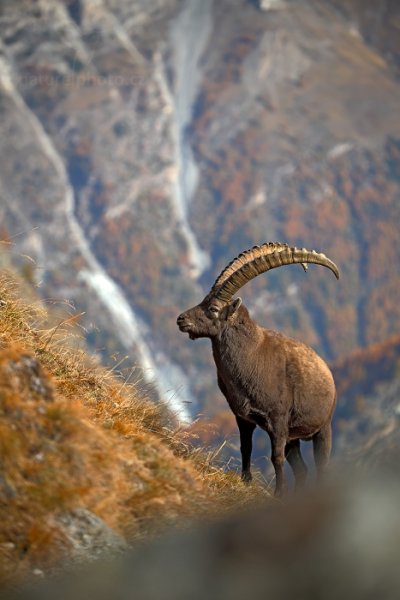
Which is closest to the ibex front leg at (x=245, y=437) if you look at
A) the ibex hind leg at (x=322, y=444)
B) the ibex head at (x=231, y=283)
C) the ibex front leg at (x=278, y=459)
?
the ibex front leg at (x=278, y=459)

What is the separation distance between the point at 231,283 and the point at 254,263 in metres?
0.57

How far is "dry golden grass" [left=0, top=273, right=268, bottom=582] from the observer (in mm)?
9117

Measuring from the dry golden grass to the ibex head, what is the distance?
5122 mm

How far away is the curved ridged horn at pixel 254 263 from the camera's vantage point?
1819cm

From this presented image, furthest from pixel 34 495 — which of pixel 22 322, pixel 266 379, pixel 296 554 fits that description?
pixel 266 379

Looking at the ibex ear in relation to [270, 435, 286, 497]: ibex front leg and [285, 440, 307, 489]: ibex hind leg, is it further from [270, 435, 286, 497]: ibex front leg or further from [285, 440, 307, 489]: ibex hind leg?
[285, 440, 307, 489]: ibex hind leg

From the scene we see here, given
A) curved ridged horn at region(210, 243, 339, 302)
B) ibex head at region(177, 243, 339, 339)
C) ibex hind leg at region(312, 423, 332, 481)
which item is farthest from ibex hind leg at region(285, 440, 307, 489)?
curved ridged horn at region(210, 243, 339, 302)

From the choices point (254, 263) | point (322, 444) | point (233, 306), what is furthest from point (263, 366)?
point (322, 444)

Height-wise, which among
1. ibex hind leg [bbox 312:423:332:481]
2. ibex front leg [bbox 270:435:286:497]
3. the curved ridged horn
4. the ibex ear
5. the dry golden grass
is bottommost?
the dry golden grass

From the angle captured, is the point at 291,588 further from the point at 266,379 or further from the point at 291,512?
the point at 266,379

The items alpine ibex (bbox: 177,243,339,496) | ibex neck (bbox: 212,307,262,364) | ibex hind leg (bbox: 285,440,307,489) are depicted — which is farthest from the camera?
ibex hind leg (bbox: 285,440,307,489)

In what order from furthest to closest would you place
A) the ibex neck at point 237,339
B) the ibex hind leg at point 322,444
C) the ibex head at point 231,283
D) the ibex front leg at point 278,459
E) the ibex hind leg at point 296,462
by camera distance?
1. the ibex hind leg at point 296,462
2. the ibex hind leg at point 322,444
3. the ibex head at point 231,283
4. the ibex neck at point 237,339
5. the ibex front leg at point 278,459

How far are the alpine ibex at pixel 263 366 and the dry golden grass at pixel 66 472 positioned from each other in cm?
416

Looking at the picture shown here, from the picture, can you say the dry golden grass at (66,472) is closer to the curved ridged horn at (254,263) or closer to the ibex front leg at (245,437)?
the ibex front leg at (245,437)
